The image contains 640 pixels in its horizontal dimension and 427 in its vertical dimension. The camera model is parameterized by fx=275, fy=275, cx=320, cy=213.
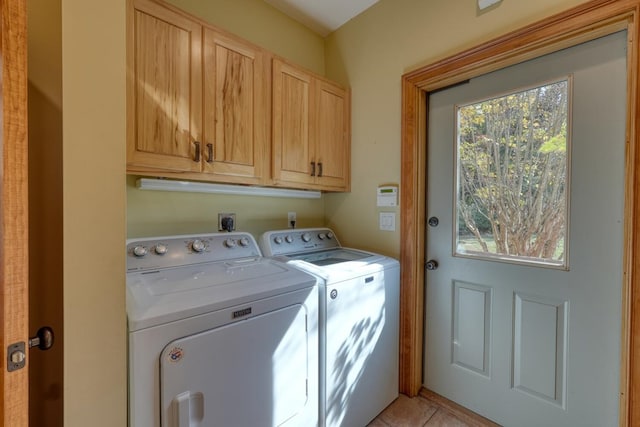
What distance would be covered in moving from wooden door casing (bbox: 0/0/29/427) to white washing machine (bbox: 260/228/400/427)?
39.3 inches

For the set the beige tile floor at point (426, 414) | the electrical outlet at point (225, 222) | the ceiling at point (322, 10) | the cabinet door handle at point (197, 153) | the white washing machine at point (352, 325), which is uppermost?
the ceiling at point (322, 10)

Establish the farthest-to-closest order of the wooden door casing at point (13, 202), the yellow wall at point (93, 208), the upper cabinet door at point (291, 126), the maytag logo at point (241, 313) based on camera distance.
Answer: the upper cabinet door at point (291, 126) → the maytag logo at point (241, 313) → the yellow wall at point (93, 208) → the wooden door casing at point (13, 202)

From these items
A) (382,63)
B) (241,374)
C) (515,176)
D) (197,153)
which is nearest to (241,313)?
(241,374)

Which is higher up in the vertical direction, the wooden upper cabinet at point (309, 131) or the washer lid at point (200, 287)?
the wooden upper cabinet at point (309, 131)

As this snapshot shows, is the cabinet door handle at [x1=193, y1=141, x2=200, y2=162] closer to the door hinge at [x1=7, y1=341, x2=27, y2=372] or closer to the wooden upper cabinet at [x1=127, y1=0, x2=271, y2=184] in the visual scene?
the wooden upper cabinet at [x1=127, y1=0, x2=271, y2=184]

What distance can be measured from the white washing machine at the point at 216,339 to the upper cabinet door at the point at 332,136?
0.86 metres

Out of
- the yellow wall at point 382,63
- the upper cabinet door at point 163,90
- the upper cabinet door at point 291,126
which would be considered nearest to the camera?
the upper cabinet door at point 163,90

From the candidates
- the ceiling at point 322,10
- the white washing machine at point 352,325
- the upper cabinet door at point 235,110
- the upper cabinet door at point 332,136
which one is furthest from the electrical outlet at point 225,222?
the ceiling at point 322,10

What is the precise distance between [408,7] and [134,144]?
1.86 metres

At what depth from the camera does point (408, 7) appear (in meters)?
1.82

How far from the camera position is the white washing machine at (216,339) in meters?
0.86

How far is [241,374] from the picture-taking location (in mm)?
1043

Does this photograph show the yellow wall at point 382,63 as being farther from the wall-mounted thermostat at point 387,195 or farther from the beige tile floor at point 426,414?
the beige tile floor at point 426,414

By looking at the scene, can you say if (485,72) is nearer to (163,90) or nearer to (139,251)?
(163,90)
